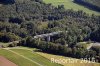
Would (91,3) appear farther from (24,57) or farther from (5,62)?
(5,62)

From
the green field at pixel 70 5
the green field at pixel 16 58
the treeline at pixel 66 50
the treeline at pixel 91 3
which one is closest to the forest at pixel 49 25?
the treeline at pixel 66 50

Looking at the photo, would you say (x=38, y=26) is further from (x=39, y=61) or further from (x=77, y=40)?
(x=39, y=61)

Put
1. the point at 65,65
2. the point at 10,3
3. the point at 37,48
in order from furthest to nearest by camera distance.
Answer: the point at 10,3 < the point at 37,48 < the point at 65,65

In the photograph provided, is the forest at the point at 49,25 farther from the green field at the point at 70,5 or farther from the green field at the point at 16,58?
the green field at the point at 16,58

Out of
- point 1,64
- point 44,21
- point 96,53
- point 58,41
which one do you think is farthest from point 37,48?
point 44,21

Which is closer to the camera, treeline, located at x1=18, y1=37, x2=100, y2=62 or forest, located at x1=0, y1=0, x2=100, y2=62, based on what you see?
treeline, located at x1=18, y1=37, x2=100, y2=62

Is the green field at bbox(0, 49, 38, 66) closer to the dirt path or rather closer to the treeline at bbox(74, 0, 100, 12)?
the dirt path

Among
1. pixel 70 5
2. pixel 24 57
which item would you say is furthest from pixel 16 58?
pixel 70 5

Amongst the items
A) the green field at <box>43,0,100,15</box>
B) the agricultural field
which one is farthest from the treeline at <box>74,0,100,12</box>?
the agricultural field
